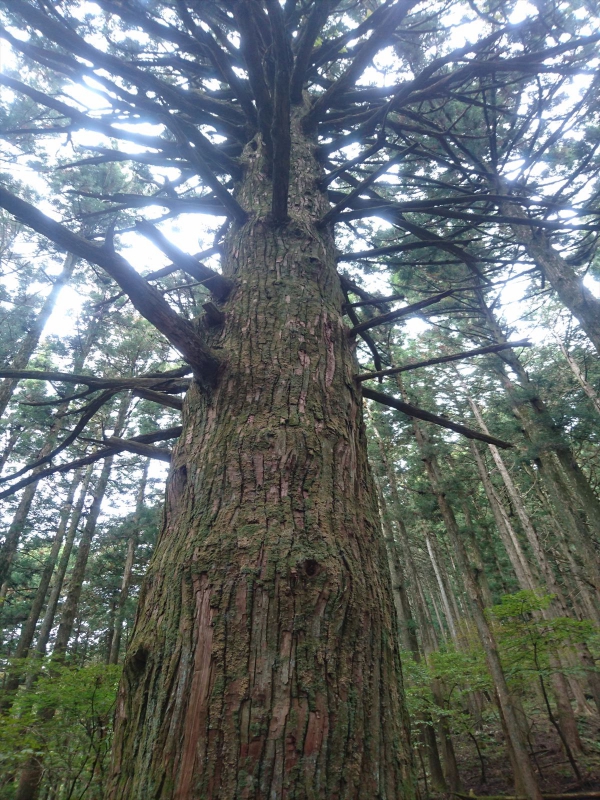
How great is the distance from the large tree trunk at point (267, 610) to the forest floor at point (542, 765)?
27.6 feet

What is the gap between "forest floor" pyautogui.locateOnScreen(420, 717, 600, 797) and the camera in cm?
784

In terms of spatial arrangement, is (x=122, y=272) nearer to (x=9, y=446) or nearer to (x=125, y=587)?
(x=125, y=587)

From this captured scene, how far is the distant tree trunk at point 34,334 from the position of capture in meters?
11.4

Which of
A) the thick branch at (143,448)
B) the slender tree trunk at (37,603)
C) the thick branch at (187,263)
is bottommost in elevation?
the thick branch at (143,448)

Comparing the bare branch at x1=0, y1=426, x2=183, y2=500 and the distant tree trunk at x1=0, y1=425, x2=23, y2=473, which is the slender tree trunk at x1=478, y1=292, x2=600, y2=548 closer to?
the bare branch at x1=0, y1=426, x2=183, y2=500

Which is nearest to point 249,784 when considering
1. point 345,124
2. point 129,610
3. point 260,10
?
point 260,10

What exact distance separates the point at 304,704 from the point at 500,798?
775cm

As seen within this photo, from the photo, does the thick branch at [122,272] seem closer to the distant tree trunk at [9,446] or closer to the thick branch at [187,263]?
the thick branch at [187,263]

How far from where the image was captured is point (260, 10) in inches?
71.5

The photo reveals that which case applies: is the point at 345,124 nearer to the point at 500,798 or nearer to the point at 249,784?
the point at 249,784

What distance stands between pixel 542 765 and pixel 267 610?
1177 centimetres

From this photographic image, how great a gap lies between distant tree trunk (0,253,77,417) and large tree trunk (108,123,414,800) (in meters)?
11.7

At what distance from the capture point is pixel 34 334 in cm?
1222

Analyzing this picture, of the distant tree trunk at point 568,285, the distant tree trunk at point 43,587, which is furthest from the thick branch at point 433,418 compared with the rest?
A: the distant tree trunk at point 43,587
